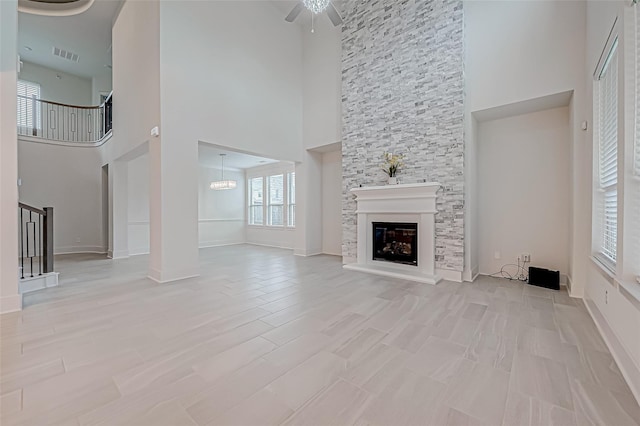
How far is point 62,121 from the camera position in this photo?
25.5 ft

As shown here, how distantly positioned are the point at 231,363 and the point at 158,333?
0.94m

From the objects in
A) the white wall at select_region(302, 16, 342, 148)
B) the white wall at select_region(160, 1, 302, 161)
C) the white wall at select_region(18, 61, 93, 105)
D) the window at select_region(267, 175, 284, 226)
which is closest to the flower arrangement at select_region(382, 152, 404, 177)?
the white wall at select_region(302, 16, 342, 148)

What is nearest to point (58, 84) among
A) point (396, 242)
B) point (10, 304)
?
Answer: point (10, 304)

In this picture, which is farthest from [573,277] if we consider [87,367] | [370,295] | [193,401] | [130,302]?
[130,302]

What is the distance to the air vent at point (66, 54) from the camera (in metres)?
7.70

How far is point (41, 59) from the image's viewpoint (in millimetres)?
8062

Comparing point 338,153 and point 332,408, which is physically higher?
point 338,153

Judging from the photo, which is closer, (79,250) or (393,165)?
(393,165)

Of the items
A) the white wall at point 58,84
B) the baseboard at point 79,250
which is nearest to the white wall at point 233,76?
the baseboard at point 79,250

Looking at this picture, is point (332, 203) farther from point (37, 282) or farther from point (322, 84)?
point (37, 282)

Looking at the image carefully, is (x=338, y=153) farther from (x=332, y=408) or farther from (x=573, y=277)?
(x=332, y=408)

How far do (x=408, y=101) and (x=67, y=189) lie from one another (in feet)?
29.4

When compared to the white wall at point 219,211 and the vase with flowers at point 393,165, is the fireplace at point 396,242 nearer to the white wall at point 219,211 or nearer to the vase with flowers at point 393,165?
the vase with flowers at point 393,165

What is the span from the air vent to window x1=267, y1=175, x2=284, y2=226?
22.4ft
